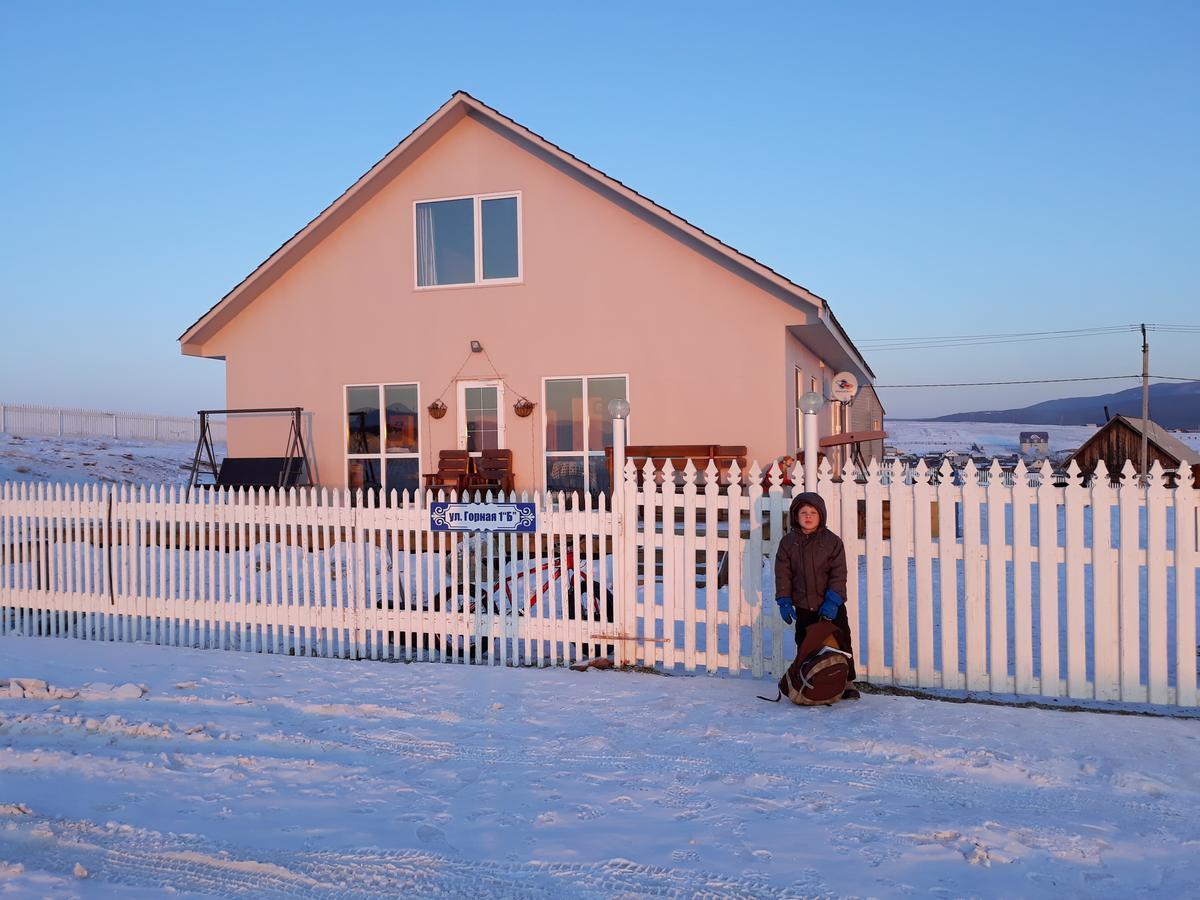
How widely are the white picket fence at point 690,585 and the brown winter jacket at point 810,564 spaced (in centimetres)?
41

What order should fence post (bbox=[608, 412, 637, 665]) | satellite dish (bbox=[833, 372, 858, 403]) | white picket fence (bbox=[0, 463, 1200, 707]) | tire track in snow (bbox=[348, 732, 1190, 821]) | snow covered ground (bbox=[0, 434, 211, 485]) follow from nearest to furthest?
tire track in snow (bbox=[348, 732, 1190, 821]), white picket fence (bbox=[0, 463, 1200, 707]), fence post (bbox=[608, 412, 637, 665]), satellite dish (bbox=[833, 372, 858, 403]), snow covered ground (bbox=[0, 434, 211, 485])

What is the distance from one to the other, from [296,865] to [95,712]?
3.06m

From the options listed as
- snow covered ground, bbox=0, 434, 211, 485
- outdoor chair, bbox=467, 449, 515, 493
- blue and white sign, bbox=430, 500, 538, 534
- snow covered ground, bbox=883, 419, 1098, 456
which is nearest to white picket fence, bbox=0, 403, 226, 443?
snow covered ground, bbox=0, 434, 211, 485

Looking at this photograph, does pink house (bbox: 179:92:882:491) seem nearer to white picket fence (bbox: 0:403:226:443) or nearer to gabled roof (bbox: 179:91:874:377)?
gabled roof (bbox: 179:91:874:377)

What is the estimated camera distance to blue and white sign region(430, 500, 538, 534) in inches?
302

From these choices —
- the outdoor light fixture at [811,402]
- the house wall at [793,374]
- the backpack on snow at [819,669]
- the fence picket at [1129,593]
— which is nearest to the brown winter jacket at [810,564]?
the backpack on snow at [819,669]

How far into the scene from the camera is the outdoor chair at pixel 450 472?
14094 mm

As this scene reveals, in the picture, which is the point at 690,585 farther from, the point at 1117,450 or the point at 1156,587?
the point at 1117,450

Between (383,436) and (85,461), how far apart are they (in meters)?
23.4

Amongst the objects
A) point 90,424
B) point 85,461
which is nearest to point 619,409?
point 85,461

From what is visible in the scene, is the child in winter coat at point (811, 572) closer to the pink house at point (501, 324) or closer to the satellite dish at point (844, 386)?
the pink house at point (501, 324)

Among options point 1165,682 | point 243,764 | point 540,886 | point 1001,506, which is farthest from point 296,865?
point 1165,682

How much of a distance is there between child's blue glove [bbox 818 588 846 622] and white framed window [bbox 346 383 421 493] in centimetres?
990

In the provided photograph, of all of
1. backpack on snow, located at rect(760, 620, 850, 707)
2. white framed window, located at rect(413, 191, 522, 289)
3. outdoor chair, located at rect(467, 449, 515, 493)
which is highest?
white framed window, located at rect(413, 191, 522, 289)
